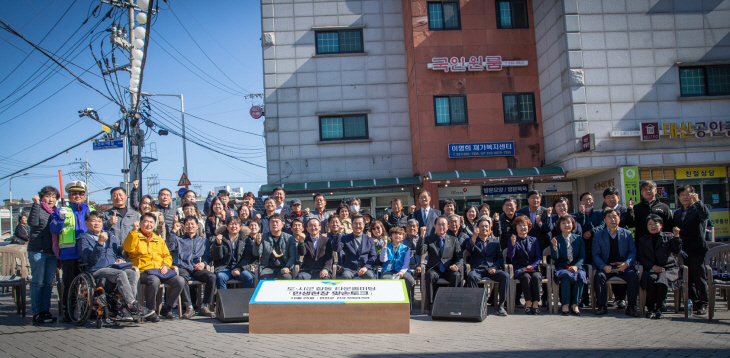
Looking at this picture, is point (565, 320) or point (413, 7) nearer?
point (565, 320)

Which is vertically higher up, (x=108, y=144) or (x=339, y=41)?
(x=339, y=41)

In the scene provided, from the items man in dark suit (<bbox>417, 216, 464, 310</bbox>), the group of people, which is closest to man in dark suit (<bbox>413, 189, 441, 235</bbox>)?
the group of people

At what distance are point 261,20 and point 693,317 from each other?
16.1 m

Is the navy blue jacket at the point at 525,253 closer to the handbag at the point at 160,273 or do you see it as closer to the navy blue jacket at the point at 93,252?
the handbag at the point at 160,273

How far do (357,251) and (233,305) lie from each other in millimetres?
2252

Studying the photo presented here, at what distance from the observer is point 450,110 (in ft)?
59.1

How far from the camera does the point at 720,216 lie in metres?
16.3

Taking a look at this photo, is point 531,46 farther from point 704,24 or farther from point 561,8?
point 704,24

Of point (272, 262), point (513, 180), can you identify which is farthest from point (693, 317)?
point (513, 180)

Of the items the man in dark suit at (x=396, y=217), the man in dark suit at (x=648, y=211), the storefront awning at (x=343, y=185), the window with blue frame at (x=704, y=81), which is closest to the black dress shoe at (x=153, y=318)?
the man in dark suit at (x=396, y=217)

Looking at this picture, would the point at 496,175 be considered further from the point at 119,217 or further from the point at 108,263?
the point at 108,263

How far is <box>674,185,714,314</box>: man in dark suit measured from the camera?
769 cm

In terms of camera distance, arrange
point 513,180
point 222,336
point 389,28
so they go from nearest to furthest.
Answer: point 222,336 → point 513,180 → point 389,28

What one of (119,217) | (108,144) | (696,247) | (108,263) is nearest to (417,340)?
(108,263)
